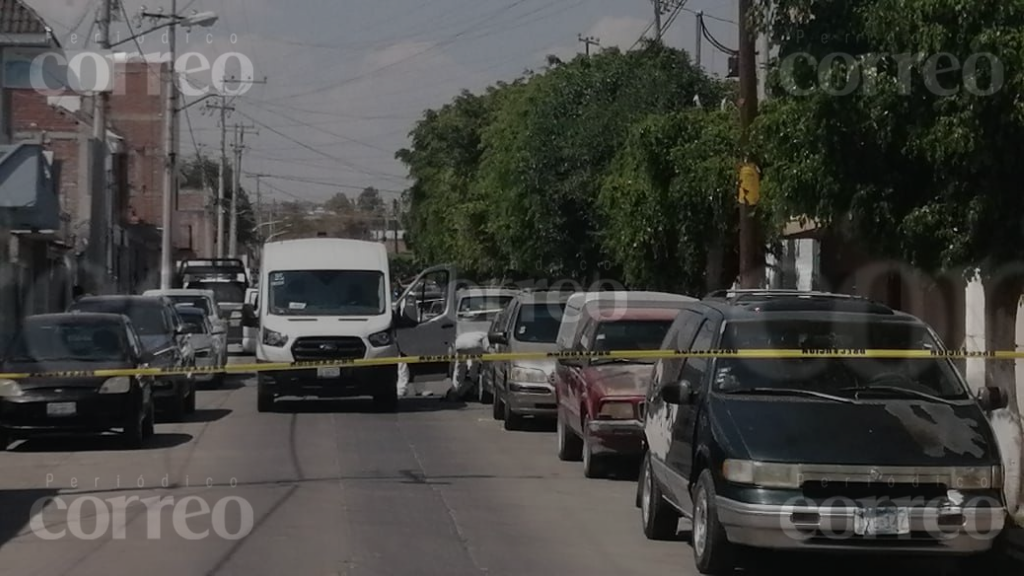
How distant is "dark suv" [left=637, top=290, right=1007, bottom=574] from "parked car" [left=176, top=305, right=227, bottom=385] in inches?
707

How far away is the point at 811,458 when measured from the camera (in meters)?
10.0

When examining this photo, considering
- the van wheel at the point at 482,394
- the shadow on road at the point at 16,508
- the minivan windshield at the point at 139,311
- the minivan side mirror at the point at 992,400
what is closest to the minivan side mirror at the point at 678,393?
the minivan side mirror at the point at 992,400

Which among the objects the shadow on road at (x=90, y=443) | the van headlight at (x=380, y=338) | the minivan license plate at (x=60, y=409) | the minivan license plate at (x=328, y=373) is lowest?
the shadow on road at (x=90, y=443)

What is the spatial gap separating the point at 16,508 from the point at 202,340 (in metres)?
15.7

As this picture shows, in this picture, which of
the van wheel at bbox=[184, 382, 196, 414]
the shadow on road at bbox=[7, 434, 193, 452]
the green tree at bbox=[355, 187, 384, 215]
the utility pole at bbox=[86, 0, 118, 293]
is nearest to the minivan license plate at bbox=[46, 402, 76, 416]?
the shadow on road at bbox=[7, 434, 193, 452]

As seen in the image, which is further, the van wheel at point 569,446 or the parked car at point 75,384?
the parked car at point 75,384

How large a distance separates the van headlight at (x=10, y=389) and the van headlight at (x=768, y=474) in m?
10.8

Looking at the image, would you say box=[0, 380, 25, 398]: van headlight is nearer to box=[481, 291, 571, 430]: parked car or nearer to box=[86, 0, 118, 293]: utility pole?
box=[481, 291, 571, 430]: parked car

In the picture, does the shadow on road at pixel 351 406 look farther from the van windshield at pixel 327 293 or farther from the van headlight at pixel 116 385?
the van headlight at pixel 116 385

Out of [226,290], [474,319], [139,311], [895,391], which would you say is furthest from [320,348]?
[226,290]

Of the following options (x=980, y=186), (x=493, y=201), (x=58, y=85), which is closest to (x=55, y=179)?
(x=58, y=85)

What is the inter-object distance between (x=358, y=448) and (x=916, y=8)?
9.92 metres

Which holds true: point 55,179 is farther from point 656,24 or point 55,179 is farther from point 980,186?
point 980,186

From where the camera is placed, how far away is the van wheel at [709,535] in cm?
1038
